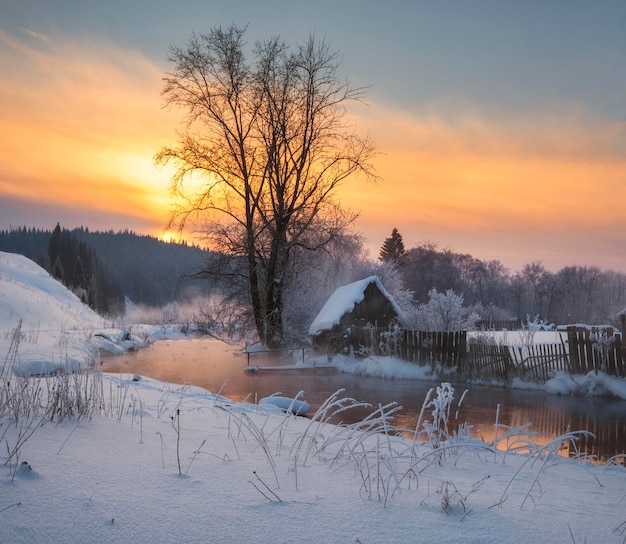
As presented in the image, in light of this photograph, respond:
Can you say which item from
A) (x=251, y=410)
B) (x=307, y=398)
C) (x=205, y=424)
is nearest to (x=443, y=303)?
(x=307, y=398)

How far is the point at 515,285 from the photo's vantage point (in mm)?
85188

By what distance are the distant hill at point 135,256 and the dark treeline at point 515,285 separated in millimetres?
69698

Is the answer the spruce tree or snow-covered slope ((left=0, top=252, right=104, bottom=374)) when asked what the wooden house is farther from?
the spruce tree

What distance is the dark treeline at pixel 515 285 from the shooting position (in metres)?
74.0

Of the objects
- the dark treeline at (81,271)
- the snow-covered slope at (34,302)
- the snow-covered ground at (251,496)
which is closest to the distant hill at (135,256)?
the dark treeline at (81,271)

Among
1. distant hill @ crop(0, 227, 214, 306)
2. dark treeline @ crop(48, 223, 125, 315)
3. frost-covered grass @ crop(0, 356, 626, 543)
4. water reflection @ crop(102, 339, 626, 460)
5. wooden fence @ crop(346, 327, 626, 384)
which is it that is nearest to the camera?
frost-covered grass @ crop(0, 356, 626, 543)

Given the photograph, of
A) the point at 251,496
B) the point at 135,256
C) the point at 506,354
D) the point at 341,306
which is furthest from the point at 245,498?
the point at 135,256

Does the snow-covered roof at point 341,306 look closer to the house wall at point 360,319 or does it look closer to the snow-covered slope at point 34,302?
the house wall at point 360,319

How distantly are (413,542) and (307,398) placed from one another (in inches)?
419

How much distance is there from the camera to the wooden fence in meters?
14.5

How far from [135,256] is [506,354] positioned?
16436cm

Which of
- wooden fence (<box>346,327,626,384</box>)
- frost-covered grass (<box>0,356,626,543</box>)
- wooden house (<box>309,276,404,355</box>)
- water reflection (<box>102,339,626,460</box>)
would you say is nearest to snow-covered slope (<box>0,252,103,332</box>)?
water reflection (<box>102,339,626,460</box>)

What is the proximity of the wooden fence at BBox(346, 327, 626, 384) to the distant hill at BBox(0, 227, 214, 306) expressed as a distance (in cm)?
11240

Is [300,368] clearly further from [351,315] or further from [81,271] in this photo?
[81,271]
